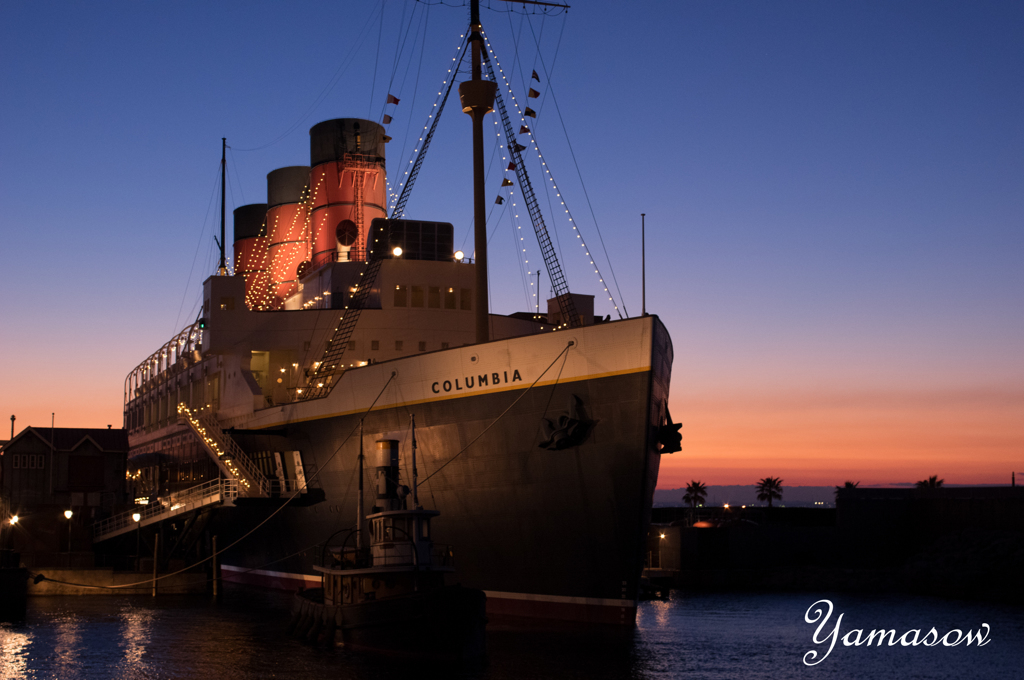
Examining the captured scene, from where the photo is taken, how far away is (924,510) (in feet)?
174

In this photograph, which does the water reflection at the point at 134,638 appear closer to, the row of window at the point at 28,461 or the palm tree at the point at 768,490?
the row of window at the point at 28,461

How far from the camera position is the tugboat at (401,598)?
77.6 feet

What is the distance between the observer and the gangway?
126 feet

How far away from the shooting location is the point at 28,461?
143 feet

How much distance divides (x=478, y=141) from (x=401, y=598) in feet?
53.4

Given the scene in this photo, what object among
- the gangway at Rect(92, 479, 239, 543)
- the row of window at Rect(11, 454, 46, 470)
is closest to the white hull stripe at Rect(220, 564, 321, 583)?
the gangway at Rect(92, 479, 239, 543)

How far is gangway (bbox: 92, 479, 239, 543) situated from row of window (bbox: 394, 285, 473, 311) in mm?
9632

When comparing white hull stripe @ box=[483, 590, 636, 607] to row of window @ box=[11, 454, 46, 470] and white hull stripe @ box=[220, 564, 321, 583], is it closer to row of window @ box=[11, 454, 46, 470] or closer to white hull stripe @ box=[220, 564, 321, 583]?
white hull stripe @ box=[220, 564, 321, 583]

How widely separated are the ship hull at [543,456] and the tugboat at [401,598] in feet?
9.27

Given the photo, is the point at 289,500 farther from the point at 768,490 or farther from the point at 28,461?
the point at 768,490

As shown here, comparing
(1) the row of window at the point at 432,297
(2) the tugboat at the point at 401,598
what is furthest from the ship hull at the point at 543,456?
(1) the row of window at the point at 432,297

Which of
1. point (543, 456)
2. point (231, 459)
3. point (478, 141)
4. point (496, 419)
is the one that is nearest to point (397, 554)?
point (543, 456)

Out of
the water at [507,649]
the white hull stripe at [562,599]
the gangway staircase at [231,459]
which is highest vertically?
the gangway staircase at [231,459]

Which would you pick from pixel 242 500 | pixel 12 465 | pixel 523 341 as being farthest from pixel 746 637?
pixel 12 465
